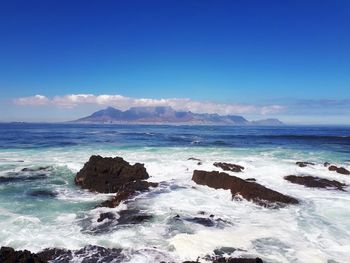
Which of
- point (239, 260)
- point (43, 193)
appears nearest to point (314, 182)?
point (239, 260)

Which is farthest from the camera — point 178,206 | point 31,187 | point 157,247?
point 31,187

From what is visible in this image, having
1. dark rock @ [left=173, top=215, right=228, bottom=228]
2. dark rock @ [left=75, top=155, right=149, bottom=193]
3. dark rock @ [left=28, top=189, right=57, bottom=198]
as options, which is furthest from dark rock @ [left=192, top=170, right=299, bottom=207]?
dark rock @ [left=28, top=189, right=57, bottom=198]

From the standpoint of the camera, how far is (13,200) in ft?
59.1

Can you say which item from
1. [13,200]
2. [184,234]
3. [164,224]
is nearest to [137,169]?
[13,200]

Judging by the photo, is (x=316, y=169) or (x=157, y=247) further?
(x=316, y=169)

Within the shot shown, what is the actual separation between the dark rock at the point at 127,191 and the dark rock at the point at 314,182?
8.70 m

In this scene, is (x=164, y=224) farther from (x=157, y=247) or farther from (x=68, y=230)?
(x=68, y=230)

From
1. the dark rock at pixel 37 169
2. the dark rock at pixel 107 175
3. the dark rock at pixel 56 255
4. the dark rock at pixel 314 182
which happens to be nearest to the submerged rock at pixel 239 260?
the dark rock at pixel 56 255

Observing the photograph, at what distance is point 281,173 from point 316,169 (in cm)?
384

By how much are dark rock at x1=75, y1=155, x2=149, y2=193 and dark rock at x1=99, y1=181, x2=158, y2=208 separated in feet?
2.38

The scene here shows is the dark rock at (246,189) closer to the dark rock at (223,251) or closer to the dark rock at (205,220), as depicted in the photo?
the dark rock at (205,220)

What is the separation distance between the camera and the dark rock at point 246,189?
1736 centimetres

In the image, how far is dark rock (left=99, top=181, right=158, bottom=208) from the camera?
55.4 ft

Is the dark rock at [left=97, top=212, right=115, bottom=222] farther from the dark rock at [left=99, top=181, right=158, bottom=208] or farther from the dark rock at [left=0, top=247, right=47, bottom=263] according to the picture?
the dark rock at [left=0, top=247, right=47, bottom=263]
